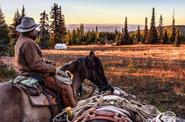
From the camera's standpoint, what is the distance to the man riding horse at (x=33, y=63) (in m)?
9.62

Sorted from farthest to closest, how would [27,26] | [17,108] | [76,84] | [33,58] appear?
[76,84]
[27,26]
[33,58]
[17,108]

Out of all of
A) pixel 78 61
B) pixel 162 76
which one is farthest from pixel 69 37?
pixel 78 61

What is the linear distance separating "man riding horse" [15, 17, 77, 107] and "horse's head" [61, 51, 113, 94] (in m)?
0.93

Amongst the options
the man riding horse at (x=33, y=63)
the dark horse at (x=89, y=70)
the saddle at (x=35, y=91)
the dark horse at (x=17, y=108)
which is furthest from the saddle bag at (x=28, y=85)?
the dark horse at (x=89, y=70)

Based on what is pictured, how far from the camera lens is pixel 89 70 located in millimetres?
11031

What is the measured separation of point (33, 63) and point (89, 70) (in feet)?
5.80

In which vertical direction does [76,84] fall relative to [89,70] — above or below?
below

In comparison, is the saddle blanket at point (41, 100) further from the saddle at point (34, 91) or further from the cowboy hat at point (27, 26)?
the cowboy hat at point (27, 26)

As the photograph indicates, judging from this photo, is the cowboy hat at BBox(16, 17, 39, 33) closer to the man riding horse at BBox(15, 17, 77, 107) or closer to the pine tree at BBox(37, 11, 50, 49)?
the man riding horse at BBox(15, 17, 77, 107)

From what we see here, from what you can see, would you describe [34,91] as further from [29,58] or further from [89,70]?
[89,70]

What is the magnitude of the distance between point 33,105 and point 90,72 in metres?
2.21

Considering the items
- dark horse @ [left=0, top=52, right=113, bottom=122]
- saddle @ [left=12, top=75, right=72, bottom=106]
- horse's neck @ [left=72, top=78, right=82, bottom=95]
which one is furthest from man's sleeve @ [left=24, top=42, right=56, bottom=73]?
horse's neck @ [left=72, top=78, right=82, bottom=95]

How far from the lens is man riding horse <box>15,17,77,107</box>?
9.62 metres

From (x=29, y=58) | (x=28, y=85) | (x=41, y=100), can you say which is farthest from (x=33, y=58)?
(x=41, y=100)
